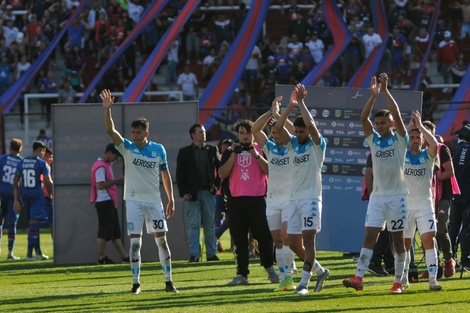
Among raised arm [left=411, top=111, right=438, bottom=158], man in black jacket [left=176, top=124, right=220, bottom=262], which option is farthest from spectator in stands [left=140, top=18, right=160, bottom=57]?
raised arm [left=411, top=111, right=438, bottom=158]

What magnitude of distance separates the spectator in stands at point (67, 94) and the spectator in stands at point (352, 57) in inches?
317

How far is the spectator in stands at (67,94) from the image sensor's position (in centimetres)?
3612

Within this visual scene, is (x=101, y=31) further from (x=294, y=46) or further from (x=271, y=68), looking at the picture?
(x=294, y=46)

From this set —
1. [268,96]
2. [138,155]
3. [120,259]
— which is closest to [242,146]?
[138,155]

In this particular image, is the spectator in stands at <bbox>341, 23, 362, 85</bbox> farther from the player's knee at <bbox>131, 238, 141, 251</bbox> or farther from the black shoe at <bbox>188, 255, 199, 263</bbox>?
the player's knee at <bbox>131, 238, 141, 251</bbox>

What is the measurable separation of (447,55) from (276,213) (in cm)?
2133

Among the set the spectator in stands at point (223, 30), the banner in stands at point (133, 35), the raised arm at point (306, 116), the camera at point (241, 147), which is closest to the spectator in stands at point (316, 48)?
the spectator in stands at point (223, 30)

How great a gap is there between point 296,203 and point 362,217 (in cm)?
595

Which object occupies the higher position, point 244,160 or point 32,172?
point 244,160

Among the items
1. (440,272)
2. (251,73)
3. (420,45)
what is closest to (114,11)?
(251,73)

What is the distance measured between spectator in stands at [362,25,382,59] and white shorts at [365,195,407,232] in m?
20.1

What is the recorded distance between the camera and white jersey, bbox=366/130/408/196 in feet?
45.9

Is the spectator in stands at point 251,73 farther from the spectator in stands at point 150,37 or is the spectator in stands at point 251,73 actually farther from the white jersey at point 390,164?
the white jersey at point 390,164

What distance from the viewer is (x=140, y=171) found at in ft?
49.0
